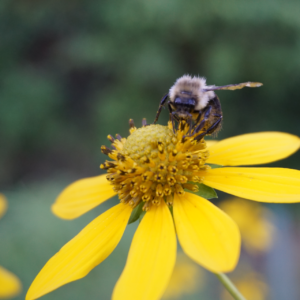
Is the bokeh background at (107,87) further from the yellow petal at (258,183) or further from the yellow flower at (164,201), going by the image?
Answer: the yellow petal at (258,183)

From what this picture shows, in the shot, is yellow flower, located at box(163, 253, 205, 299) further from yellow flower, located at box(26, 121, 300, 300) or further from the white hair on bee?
the white hair on bee

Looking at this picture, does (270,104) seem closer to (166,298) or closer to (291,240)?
(291,240)

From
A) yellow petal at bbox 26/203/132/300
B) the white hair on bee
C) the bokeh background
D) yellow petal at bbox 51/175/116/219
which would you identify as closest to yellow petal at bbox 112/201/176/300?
yellow petal at bbox 26/203/132/300

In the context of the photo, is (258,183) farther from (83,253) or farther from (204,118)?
(83,253)

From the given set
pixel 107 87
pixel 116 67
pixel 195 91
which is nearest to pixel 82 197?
pixel 195 91

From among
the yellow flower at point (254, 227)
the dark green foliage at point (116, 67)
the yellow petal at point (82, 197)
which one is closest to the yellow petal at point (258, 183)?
the yellow petal at point (82, 197)

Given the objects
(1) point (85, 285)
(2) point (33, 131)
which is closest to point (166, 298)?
(1) point (85, 285)
